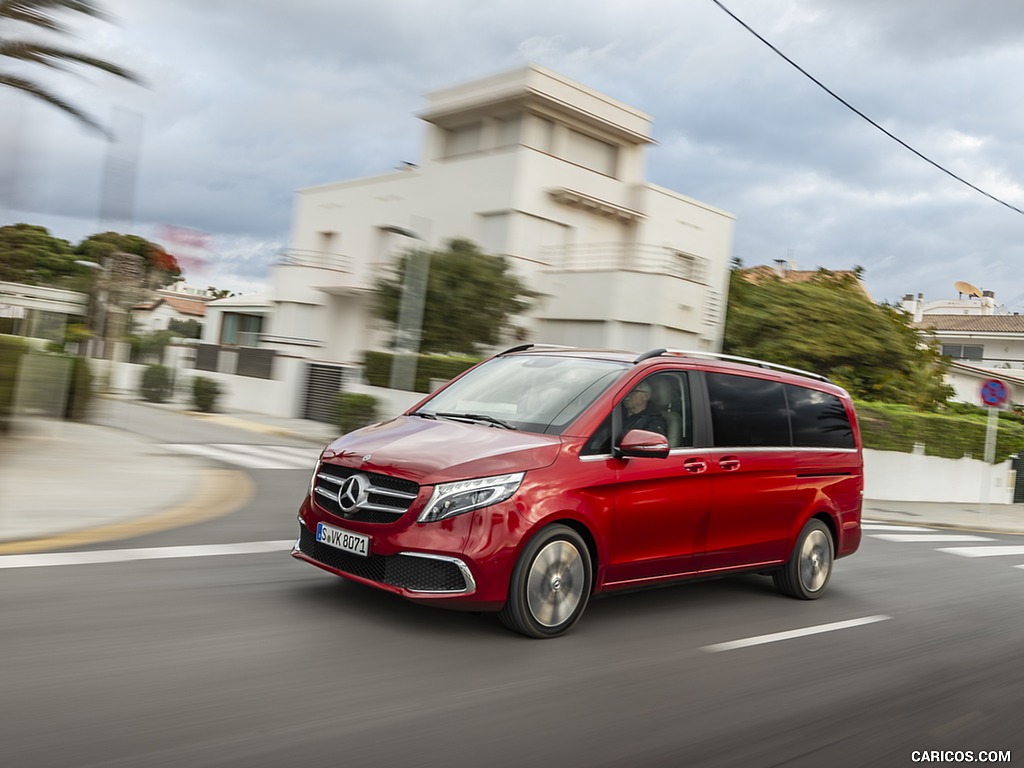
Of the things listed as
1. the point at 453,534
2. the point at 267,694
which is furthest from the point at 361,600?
the point at 267,694

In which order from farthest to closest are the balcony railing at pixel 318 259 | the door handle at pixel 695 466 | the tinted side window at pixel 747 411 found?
the balcony railing at pixel 318 259
the tinted side window at pixel 747 411
the door handle at pixel 695 466

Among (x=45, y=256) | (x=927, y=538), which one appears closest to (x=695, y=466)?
(x=927, y=538)

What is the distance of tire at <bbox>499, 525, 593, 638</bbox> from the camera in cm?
564

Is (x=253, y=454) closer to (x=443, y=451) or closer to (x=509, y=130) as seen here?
(x=443, y=451)

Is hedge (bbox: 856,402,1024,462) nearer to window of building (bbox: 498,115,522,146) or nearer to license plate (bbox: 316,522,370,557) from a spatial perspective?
window of building (bbox: 498,115,522,146)

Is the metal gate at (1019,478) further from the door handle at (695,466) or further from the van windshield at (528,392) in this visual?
the van windshield at (528,392)

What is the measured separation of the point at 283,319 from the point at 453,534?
3092 centimetres

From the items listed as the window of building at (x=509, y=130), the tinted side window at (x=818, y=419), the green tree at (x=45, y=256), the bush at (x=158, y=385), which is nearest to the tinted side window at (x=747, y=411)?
the tinted side window at (x=818, y=419)

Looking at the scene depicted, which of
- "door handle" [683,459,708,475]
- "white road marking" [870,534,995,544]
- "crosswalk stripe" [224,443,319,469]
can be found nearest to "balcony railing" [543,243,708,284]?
"crosswalk stripe" [224,443,319,469]

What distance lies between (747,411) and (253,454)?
1115cm

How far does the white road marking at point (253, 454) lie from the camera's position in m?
15.3

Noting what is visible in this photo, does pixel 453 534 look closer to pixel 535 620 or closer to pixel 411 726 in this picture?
pixel 535 620

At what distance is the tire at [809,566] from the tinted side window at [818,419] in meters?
0.70

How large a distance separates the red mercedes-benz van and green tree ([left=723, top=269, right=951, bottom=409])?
20.7 meters
